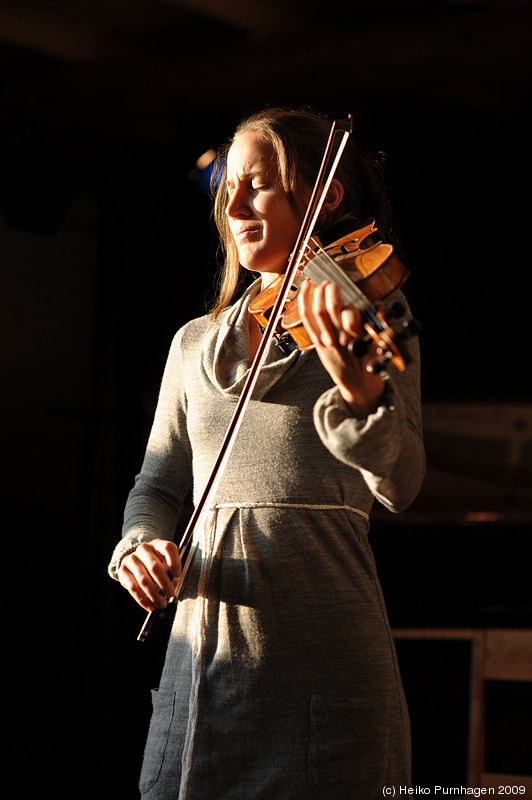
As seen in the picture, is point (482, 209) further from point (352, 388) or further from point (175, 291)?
point (352, 388)

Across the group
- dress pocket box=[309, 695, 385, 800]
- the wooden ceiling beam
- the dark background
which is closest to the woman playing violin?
dress pocket box=[309, 695, 385, 800]

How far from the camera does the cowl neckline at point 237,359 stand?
1269mm

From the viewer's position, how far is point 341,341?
3.26 ft

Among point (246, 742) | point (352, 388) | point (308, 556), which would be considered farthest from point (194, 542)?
point (352, 388)

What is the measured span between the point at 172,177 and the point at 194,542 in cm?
319

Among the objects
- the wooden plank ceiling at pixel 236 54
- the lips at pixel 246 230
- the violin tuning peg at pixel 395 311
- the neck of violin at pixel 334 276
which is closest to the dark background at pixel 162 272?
the wooden plank ceiling at pixel 236 54

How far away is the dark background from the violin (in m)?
1.70

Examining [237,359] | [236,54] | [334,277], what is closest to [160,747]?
[237,359]

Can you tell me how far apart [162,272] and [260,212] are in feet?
10.1

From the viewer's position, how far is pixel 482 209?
13.4ft

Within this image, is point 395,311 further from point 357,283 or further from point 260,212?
point 260,212

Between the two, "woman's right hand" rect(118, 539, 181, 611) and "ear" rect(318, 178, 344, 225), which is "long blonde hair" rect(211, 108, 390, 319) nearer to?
"ear" rect(318, 178, 344, 225)

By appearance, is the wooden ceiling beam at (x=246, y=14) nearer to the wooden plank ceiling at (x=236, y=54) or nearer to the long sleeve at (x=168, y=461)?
the wooden plank ceiling at (x=236, y=54)

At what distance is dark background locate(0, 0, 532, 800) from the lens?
3.20m
